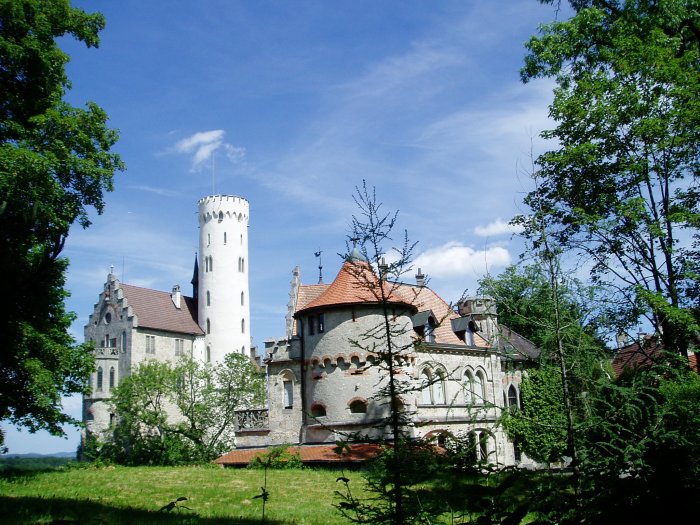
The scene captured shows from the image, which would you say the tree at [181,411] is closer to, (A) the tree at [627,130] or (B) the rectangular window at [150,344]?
(B) the rectangular window at [150,344]

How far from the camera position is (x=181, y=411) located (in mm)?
39812

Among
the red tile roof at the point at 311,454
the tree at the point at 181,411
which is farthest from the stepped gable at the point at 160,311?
the red tile roof at the point at 311,454

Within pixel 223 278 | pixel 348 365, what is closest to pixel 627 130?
pixel 348 365

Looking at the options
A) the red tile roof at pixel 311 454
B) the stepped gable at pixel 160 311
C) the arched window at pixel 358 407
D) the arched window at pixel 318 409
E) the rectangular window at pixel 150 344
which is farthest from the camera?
the stepped gable at pixel 160 311

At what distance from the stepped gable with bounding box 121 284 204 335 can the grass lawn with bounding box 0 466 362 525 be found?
3609 cm

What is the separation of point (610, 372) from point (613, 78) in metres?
14.6

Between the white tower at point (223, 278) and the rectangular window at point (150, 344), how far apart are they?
4.88 m

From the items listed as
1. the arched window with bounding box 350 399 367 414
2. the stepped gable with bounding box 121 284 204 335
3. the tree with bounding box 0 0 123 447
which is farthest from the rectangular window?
the tree with bounding box 0 0 123 447

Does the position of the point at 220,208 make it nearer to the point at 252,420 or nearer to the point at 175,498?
the point at 252,420

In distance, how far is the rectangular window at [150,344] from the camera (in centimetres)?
5512

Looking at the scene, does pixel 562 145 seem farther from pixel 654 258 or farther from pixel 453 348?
pixel 453 348

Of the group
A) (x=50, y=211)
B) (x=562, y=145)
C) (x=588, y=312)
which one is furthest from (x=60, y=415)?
(x=562, y=145)

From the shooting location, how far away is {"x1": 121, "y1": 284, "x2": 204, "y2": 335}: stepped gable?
184 ft

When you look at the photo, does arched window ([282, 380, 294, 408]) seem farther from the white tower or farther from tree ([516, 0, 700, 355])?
the white tower
